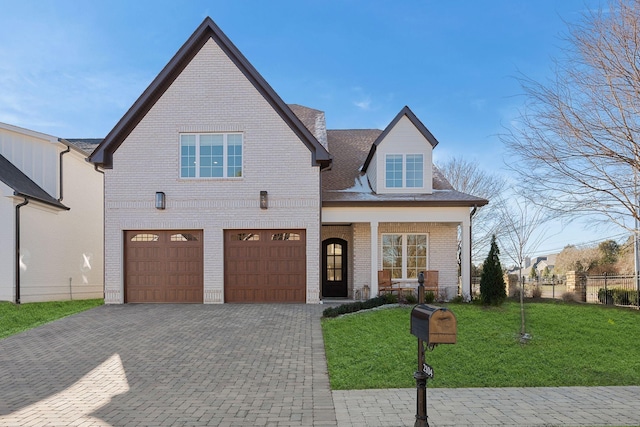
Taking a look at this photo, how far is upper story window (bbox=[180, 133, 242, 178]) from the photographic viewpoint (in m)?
14.3

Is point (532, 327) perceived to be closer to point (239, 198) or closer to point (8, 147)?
point (239, 198)

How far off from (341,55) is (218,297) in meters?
10.4

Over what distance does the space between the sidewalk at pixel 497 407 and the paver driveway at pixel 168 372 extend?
19.3 inches

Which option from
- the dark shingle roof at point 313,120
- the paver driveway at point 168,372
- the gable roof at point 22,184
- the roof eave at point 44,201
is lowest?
the paver driveway at point 168,372

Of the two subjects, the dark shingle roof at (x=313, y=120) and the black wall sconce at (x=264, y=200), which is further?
the dark shingle roof at (x=313, y=120)

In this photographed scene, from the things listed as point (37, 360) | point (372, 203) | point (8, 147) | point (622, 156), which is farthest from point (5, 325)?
point (622, 156)

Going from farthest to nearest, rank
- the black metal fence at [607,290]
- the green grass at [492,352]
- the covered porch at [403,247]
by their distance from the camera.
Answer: the black metal fence at [607,290], the covered porch at [403,247], the green grass at [492,352]

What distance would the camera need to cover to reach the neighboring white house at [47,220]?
14.7m

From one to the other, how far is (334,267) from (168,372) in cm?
1002

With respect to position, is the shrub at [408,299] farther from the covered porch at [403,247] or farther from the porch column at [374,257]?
the covered porch at [403,247]

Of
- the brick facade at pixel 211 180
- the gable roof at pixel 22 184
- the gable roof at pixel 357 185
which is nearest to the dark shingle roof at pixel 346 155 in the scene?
the gable roof at pixel 357 185

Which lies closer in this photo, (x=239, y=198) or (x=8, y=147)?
(x=239, y=198)

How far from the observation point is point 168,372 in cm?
716

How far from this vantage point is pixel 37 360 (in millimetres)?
7996
